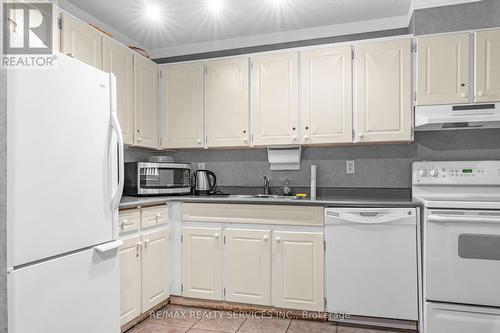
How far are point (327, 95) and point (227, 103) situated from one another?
94 cm

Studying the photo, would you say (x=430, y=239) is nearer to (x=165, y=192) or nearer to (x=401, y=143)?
(x=401, y=143)

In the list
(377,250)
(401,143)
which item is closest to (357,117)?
(401,143)

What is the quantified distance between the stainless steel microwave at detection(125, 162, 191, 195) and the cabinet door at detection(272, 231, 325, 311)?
1.15 metres

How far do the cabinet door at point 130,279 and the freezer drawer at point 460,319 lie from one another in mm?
2032

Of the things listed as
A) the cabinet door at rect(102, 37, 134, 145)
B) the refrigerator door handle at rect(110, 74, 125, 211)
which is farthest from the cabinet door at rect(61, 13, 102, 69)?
the refrigerator door handle at rect(110, 74, 125, 211)

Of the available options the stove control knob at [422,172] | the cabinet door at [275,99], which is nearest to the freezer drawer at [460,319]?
Result: the stove control knob at [422,172]

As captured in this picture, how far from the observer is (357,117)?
112 inches

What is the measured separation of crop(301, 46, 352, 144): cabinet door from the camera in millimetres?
2879

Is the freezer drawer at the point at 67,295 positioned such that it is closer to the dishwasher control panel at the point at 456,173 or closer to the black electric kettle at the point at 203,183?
the black electric kettle at the point at 203,183

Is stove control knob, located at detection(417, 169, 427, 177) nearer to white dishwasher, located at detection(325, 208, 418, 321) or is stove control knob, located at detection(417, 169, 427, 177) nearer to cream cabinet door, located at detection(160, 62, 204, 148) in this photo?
white dishwasher, located at detection(325, 208, 418, 321)

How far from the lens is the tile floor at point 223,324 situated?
2.47 meters

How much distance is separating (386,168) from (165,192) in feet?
6.70

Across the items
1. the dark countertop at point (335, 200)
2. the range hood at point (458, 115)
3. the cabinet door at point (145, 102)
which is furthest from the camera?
the cabinet door at point (145, 102)

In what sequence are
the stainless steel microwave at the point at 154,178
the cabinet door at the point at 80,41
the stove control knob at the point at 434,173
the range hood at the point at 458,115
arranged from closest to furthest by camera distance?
the cabinet door at the point at 80,41 → the range hood at the point at 458,115 → the stove control knob at the point at 434,173 → the stainless steel microwave at the point at 154,178
